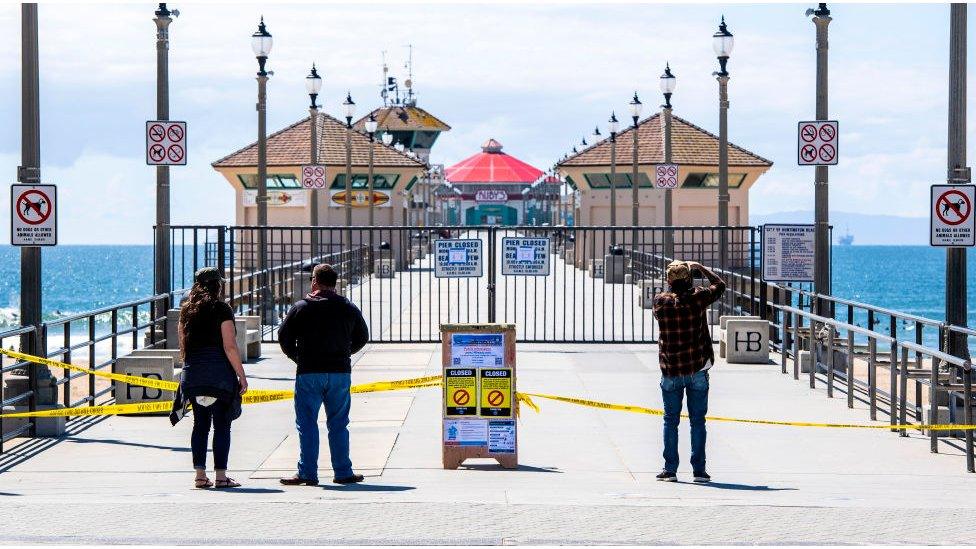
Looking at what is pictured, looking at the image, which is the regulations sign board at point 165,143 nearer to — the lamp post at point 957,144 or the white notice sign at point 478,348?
the white notice sign at point 478,348

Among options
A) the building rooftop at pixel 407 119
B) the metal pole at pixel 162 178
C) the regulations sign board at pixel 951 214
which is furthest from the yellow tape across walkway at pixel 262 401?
the building rooftop at pixel 407 119

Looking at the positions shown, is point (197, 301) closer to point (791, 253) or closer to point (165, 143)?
point (165, 143)

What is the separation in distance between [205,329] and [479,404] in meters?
2.37

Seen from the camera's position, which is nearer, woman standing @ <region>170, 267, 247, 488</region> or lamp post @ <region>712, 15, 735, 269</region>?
woman standing @ <region>170, 267, 247, 488</region>

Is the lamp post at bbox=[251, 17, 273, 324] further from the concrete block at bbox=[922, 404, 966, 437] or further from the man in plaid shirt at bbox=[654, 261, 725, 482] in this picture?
the man in plaid shirt at bbox=[654, 261, 725, 482]

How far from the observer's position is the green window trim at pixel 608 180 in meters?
61.2

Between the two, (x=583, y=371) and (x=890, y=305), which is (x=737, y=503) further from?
(x=890, y=305)

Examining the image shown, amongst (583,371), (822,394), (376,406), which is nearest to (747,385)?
(822,394)

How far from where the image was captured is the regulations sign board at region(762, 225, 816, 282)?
2062 cm

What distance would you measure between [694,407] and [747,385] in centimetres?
669

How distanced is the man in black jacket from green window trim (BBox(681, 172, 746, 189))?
4969 centimetres

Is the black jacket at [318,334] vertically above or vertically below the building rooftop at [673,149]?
below

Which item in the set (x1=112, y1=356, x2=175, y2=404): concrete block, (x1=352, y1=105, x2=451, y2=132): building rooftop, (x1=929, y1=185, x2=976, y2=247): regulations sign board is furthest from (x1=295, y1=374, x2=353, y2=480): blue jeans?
(x1=352, y1=105, x2=451, y2=132): building rooftop

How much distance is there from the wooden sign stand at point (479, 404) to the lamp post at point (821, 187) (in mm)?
9341
